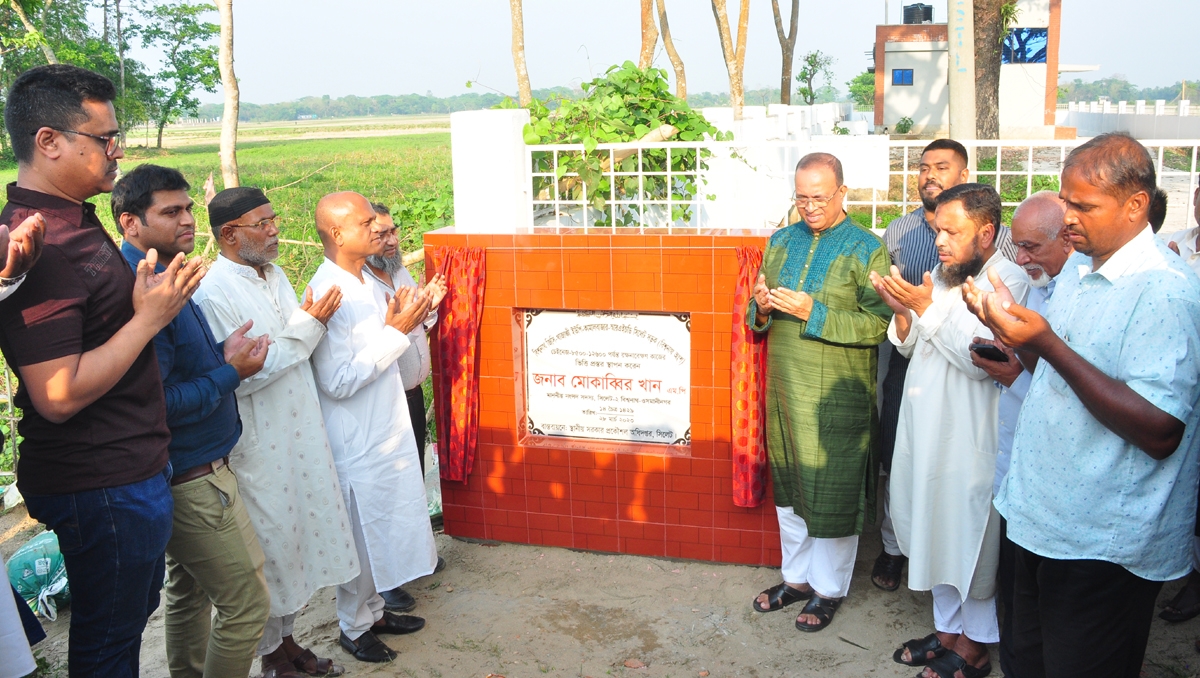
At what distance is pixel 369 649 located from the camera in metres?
4.02

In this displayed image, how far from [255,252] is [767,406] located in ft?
7.72

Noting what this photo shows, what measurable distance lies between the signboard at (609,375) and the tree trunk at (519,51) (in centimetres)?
854

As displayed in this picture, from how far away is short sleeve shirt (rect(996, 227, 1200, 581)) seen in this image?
2.28 metres

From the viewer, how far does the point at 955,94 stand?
7.64 meters

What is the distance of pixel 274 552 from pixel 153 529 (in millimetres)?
1034

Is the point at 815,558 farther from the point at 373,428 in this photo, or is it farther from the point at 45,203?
the point at 45,203

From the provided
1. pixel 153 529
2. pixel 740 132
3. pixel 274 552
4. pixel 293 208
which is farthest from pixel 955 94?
pixel 293 208

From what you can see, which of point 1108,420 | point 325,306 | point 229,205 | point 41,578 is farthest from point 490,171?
point 1108,420

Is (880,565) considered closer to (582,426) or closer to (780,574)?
(780,574)

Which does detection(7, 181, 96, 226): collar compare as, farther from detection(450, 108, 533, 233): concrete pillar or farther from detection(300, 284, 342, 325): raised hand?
detection(450, 108, 533, 233): concrete pillar

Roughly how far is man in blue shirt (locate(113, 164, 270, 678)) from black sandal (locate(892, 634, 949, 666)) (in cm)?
255

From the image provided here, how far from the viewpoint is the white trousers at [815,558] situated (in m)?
4.25

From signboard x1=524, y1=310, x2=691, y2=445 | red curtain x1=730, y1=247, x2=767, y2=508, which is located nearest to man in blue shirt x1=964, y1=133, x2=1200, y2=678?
red curtain x1=730, y1=247, x2=767, y2=508

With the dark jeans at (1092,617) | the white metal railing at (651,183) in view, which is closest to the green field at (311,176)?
the white metal railing at (651,183)
